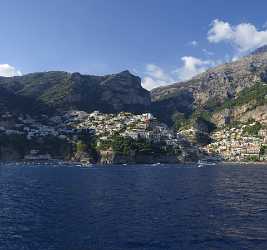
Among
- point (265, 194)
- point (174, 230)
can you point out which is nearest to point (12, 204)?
point (174, 230)

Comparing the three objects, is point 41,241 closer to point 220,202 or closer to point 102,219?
point 102,219

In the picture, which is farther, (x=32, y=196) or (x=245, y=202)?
(x=32, y=196)

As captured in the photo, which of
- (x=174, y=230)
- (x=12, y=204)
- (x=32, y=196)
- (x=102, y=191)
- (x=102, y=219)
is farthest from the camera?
(x=102, y=191)

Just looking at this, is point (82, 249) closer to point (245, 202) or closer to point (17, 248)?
point (17, 248)

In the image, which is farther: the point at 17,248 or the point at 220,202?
the point at 220,202

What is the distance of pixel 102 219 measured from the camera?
75000 millimetres

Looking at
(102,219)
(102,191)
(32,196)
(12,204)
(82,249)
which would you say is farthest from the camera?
(102,191)

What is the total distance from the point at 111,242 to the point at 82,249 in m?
5.20

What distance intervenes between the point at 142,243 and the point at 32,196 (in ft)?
179

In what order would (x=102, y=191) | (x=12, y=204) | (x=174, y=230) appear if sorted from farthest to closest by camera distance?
(x=102, y=191) < (x=12, y=204) < (x=174, y=230)

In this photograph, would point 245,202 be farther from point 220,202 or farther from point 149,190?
point 149,190

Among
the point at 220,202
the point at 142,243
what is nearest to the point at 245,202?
the point at 220,202

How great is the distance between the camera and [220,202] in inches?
3812

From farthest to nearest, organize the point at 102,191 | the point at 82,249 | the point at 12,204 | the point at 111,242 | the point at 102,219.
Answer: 1. the point at 102,191
2. the point at 12,204
3. the point at 102,219
4. the point at 111,242
5. the point at 82,249
